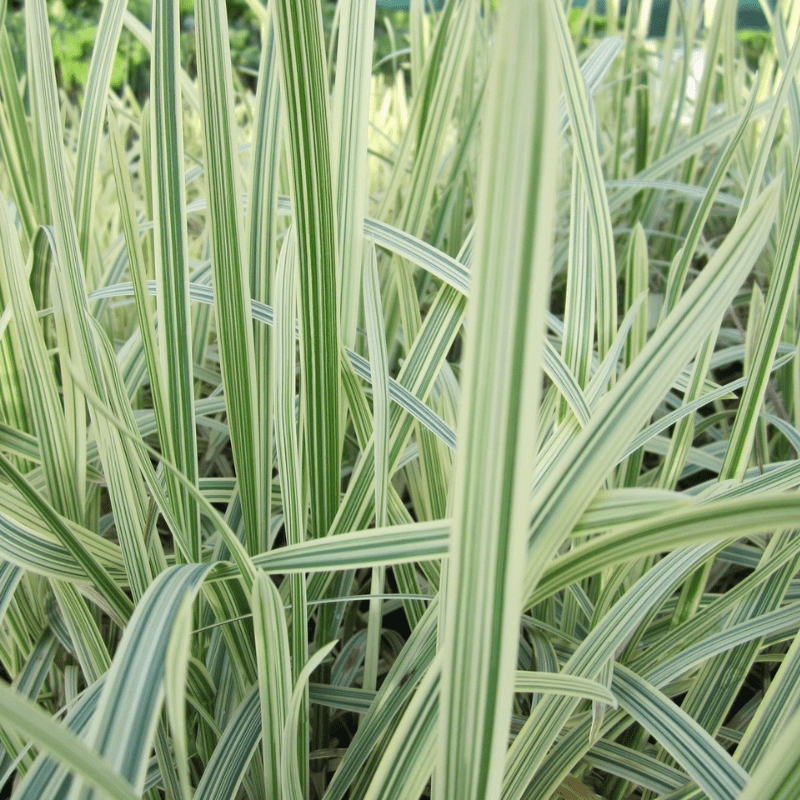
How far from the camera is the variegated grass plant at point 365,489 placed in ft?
0.63

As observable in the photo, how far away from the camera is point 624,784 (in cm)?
39

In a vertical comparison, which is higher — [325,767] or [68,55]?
[68,55]

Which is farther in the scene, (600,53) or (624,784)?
(600,53)

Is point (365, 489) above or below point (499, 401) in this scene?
below

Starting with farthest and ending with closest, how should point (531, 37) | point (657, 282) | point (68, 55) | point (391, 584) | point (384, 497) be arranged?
point (68, 55) → point (657, 282) → point (391, 584) → point (384, 497) → point (531, 37)

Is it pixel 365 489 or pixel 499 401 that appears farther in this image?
pixel 365 489

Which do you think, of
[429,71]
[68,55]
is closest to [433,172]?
[429,71]

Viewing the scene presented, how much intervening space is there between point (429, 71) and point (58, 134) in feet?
1.08

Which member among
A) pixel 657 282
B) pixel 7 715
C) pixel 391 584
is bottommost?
pixel 391 584

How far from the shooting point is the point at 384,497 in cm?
36

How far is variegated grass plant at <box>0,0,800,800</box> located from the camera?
0.19 metres

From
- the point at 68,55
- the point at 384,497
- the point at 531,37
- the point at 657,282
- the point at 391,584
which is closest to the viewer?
the point at 531,37

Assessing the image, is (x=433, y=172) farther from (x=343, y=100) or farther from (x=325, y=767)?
(x=325, y=767)

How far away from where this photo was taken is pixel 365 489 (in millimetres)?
382
